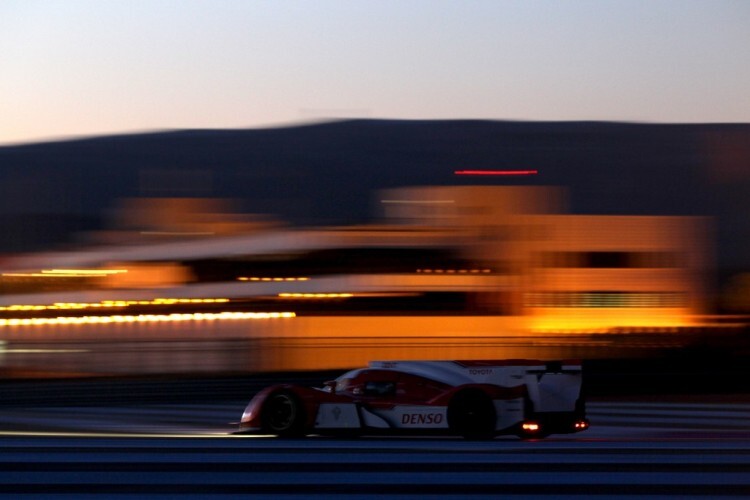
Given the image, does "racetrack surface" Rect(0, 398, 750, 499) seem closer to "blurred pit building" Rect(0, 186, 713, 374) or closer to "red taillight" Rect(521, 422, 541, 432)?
"red taillight" Rect(521, 422, 541, 432)

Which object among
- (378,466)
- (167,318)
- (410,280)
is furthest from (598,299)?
(378,466)

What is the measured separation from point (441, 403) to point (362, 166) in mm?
94010

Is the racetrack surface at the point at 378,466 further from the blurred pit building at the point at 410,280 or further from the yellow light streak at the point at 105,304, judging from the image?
the yellow light streak at the point at 105,304

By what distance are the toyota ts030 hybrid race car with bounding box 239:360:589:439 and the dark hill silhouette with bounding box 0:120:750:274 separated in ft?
242

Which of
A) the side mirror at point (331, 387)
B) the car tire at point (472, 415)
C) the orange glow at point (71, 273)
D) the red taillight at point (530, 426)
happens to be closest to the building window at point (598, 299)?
the orange glow at point (71, 273)

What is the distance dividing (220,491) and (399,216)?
139ft

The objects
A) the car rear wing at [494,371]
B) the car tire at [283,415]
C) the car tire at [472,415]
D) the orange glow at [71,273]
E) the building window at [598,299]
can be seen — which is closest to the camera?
the car tire at [472,415]

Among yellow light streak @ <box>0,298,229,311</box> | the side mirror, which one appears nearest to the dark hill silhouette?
yellow light streak @ <box>0,298,229,311</box>

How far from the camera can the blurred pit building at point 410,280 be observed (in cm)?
4050

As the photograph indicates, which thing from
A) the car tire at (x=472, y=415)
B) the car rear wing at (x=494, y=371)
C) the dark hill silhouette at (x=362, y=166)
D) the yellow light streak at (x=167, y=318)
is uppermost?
the dark hill silhouette at (x=362, y=166)

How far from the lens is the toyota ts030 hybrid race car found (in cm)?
1010

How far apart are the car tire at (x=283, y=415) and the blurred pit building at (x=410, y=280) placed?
25207mm

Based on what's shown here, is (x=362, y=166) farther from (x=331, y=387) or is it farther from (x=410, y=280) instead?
(x=331, y=387)

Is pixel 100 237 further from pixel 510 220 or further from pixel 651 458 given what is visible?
pixel 651 458
